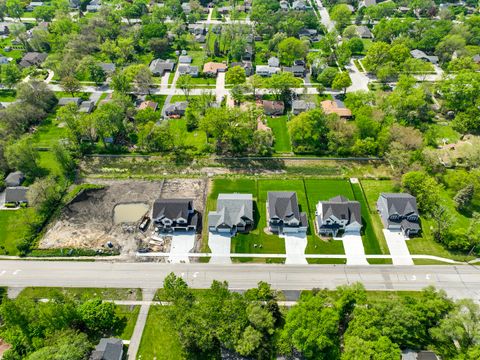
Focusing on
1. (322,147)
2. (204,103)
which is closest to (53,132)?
(204,103)

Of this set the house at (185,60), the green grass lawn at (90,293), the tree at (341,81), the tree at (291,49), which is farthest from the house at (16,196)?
the tree at (291,49)

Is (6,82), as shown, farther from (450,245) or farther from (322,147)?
(450,245)

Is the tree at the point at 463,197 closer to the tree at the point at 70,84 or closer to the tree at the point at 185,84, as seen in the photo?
the tree at the point at 185,84

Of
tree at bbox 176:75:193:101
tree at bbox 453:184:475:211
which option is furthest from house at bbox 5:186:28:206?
tree at bbox 453:184:475:211

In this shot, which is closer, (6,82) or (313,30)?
(6,82)

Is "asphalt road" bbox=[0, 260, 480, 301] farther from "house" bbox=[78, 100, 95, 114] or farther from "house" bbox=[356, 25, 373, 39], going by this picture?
"house" bbox=[356, 25, 373, 39]

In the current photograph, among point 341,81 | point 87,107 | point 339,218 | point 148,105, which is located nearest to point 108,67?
point 87,107
